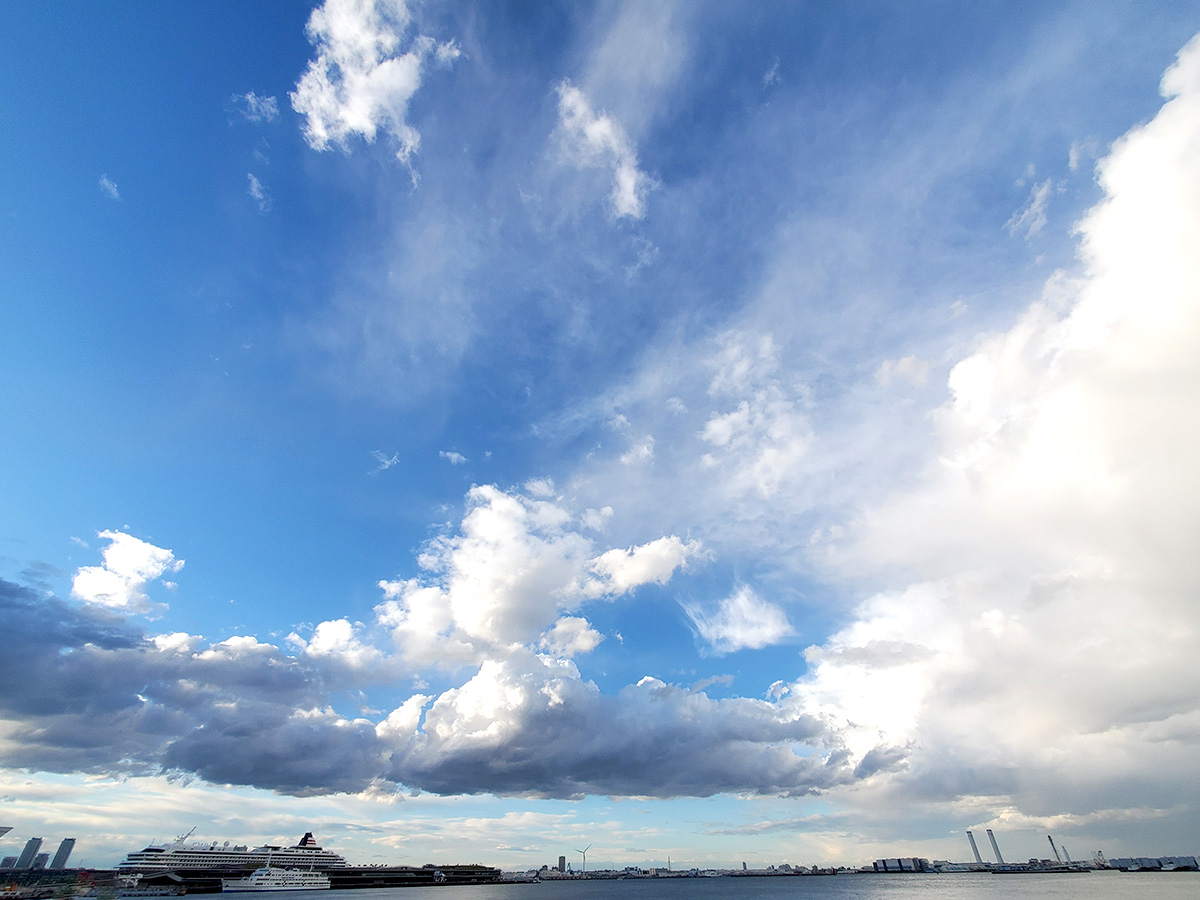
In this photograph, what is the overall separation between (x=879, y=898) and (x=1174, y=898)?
81.8m

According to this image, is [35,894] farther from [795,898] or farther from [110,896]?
[795,898]

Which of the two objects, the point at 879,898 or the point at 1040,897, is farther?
the point at 879,898

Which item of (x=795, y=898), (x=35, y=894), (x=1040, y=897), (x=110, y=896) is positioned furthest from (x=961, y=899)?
(x=35, y=894)

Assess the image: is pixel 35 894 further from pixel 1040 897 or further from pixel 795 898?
pixel 1040 897

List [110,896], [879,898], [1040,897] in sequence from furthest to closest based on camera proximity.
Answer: [879,898], [1040,897], [110,896]

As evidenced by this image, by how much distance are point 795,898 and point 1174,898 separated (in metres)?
109

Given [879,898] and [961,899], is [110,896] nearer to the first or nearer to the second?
[879,898]

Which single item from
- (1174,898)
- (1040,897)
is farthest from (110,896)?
(1174,898)

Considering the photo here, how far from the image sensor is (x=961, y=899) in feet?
594

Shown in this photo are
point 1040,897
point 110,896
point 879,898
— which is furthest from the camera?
point 879,898

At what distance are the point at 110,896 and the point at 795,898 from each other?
215387 mm

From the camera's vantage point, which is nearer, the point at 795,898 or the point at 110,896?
the point at 110,896

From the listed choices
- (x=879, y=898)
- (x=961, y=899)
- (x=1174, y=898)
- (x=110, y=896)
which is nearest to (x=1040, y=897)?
(x=961, y=899)

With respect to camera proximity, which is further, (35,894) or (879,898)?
(879,898)
